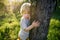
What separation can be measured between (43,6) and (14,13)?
5.08 m

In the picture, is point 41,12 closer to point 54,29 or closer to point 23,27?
point 23,27

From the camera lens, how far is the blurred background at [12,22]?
21.9 feet

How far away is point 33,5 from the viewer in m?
4.00

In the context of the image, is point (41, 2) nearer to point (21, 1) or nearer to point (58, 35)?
point (58, 35)

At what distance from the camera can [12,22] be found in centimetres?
768

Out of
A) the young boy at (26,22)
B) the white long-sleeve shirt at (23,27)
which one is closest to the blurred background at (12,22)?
the white long-sleeve shirt at (23,27)

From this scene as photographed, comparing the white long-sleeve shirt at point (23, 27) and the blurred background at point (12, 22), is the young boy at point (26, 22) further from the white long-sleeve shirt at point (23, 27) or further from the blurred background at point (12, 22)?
the blurred background at point (12, 22)

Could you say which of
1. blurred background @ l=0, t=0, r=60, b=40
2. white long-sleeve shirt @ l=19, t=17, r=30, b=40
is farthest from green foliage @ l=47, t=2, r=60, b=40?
white long-sleeve shirt @ l=19, t=17, r=30, b=40

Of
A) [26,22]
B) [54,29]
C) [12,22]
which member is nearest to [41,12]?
[26,22]

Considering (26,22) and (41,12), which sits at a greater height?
(41,12)

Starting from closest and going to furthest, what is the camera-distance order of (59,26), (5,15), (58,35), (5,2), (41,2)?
1. (41,2)
2. (58,35)
3. (59,26)
4. (5,15)
5. (5,2)

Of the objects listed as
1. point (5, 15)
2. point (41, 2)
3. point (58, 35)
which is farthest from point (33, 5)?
point (5, 15)

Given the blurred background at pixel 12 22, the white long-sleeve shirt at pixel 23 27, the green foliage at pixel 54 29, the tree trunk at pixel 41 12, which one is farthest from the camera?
the blurred background at pixel 12 22

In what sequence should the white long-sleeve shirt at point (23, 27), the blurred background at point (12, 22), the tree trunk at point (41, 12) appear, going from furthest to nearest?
the blurred background at point (12, 22) → the white long-sleeve shirt at point (23, 27) → the tree trunk at point (41, 12)
